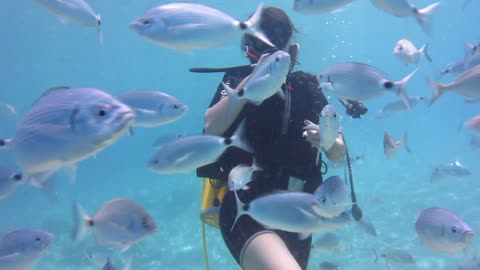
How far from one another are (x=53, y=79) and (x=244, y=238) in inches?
2580

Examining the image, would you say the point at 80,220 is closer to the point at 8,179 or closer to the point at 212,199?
the point at 8,179

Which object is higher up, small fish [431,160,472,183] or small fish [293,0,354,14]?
small fish [293,0,354,14]

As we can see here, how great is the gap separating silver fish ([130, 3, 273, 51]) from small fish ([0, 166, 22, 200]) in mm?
1898

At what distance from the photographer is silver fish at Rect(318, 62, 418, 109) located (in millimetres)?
2555

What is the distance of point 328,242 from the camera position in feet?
22.3

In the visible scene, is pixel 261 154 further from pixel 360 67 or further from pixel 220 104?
pixel 360 67

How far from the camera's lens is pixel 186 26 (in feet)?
8.16

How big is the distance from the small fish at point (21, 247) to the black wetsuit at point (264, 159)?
1487 millimetres

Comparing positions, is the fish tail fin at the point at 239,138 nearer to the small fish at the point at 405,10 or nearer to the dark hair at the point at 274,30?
the dark hair at the point at 274,30

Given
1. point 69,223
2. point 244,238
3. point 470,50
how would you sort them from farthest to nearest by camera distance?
point 69,223, point 470,50, point 244,238

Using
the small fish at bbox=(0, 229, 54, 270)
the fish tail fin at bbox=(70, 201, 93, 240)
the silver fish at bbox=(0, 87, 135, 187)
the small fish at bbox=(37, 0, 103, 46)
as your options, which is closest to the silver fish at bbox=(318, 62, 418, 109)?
the silver fish at bbox=(0, 87, 135, 187)

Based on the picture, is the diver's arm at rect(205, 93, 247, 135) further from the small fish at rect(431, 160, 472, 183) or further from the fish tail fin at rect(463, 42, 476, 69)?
the small fish at rect(431, 160, 472, 183)

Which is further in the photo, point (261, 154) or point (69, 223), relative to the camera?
point (69, 223)

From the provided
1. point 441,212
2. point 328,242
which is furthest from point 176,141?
point 328,242
